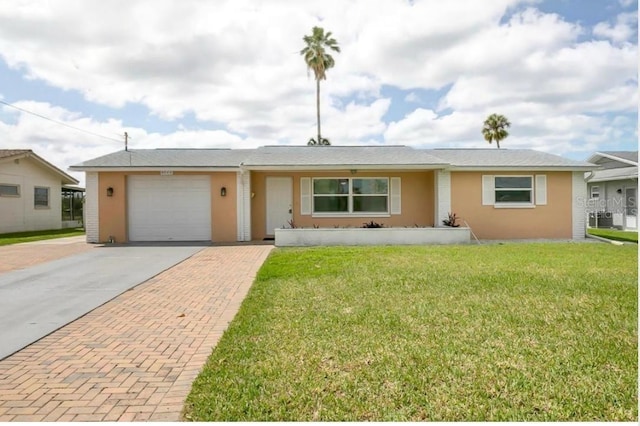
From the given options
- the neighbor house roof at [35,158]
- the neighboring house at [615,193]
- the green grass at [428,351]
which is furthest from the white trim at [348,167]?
the neighbor house roof at [35,158]

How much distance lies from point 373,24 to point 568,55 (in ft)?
16.1

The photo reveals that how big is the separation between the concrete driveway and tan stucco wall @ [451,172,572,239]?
10.4 meters

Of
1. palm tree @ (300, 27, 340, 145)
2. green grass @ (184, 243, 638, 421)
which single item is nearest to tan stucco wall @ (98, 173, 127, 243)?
green grass @ (184, 243, 638, 421)

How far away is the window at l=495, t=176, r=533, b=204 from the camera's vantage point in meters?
15.7

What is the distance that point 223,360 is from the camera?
393 cm

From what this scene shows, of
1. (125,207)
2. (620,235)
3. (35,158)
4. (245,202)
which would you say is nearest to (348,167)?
(245,202)

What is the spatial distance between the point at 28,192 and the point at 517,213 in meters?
25.2

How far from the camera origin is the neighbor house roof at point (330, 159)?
48.8 ft

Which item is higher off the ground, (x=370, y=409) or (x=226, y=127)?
(x=226, y=127)

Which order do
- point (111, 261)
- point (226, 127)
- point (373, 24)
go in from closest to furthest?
point (373, 24), point (111, 261), point (226, 127)

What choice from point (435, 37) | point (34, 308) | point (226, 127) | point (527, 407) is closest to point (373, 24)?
point (435, 37)

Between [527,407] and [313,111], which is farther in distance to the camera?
[313,111]

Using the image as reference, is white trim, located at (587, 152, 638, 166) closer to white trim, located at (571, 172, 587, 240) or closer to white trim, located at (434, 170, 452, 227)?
white trim, located at (571, 172, 587, 240)

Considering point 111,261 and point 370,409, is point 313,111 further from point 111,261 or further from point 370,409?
point 370,409
